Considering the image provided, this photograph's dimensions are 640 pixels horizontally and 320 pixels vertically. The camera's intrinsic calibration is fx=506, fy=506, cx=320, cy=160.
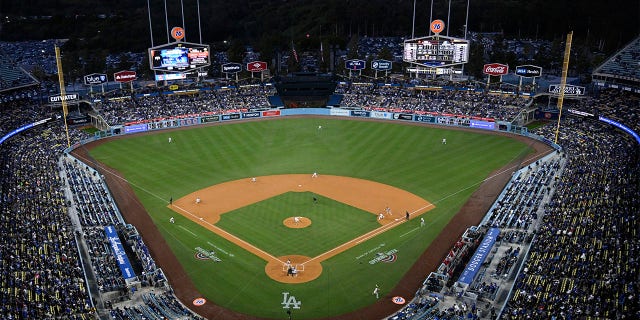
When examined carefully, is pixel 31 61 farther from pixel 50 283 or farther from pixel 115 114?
pixel 50 283

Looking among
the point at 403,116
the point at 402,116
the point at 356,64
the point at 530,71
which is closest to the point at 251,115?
the point at 356,64

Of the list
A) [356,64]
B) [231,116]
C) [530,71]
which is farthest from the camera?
[356,64]

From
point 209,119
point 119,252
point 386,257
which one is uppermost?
point 209,119

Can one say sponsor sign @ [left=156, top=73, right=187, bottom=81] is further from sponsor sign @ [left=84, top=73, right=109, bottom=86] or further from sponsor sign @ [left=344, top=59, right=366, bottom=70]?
sponsor sign @ [left=344, top=59, right=366, bottom=70]

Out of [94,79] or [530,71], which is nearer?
[530,71]

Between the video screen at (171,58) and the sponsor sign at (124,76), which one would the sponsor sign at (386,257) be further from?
the sponsor sign at (124,76)

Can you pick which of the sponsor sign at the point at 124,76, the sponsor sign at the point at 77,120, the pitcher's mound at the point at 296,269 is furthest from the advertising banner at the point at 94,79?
the pitcher's mound at the point at 296,269

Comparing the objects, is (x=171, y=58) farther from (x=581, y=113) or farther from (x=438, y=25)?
(x=581, y=113)
